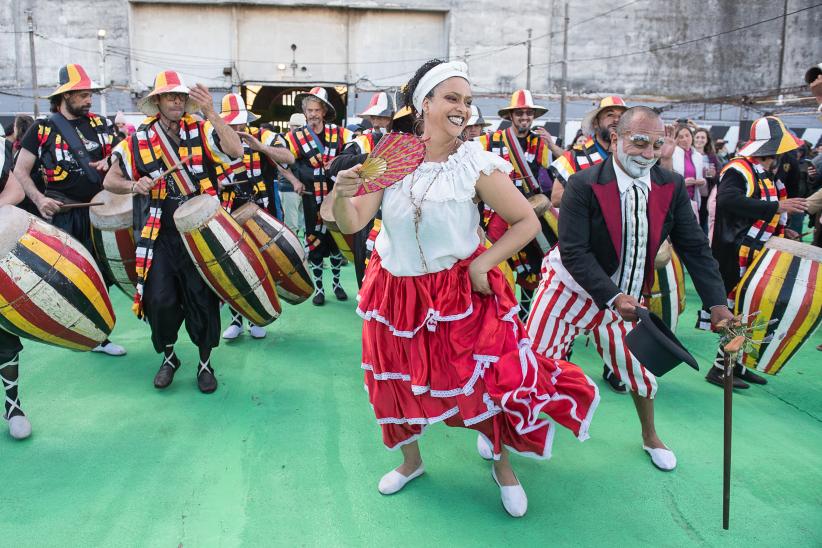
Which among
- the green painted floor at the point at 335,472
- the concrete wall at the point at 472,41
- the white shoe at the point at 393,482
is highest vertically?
the concrete wall at the point at 472,41

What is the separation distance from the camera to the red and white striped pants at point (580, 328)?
10.2ft

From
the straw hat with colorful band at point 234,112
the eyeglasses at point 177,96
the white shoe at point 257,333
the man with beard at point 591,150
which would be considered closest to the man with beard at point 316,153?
the straw hat with colorful band at point 234,112

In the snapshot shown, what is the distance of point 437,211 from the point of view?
2.50 m

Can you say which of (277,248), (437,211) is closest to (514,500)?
(437,211)

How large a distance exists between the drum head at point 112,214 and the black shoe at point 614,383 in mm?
3338

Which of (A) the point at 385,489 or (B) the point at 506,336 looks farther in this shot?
(A) the point at 385,489

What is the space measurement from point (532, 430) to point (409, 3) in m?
26.7

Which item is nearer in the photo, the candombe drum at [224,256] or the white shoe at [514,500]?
the white shoe at [514,500]

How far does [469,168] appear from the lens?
2.51 meters

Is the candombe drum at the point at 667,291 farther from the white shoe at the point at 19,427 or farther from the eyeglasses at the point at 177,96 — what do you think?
the white shoe at the point at 19,427

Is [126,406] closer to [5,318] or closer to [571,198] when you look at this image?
[5,318]

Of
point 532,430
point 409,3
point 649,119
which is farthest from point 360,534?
point 409,3

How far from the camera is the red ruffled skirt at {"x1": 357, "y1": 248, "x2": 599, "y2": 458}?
2551mm

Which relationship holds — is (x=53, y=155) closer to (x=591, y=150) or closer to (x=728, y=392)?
(x=591, y=150)
